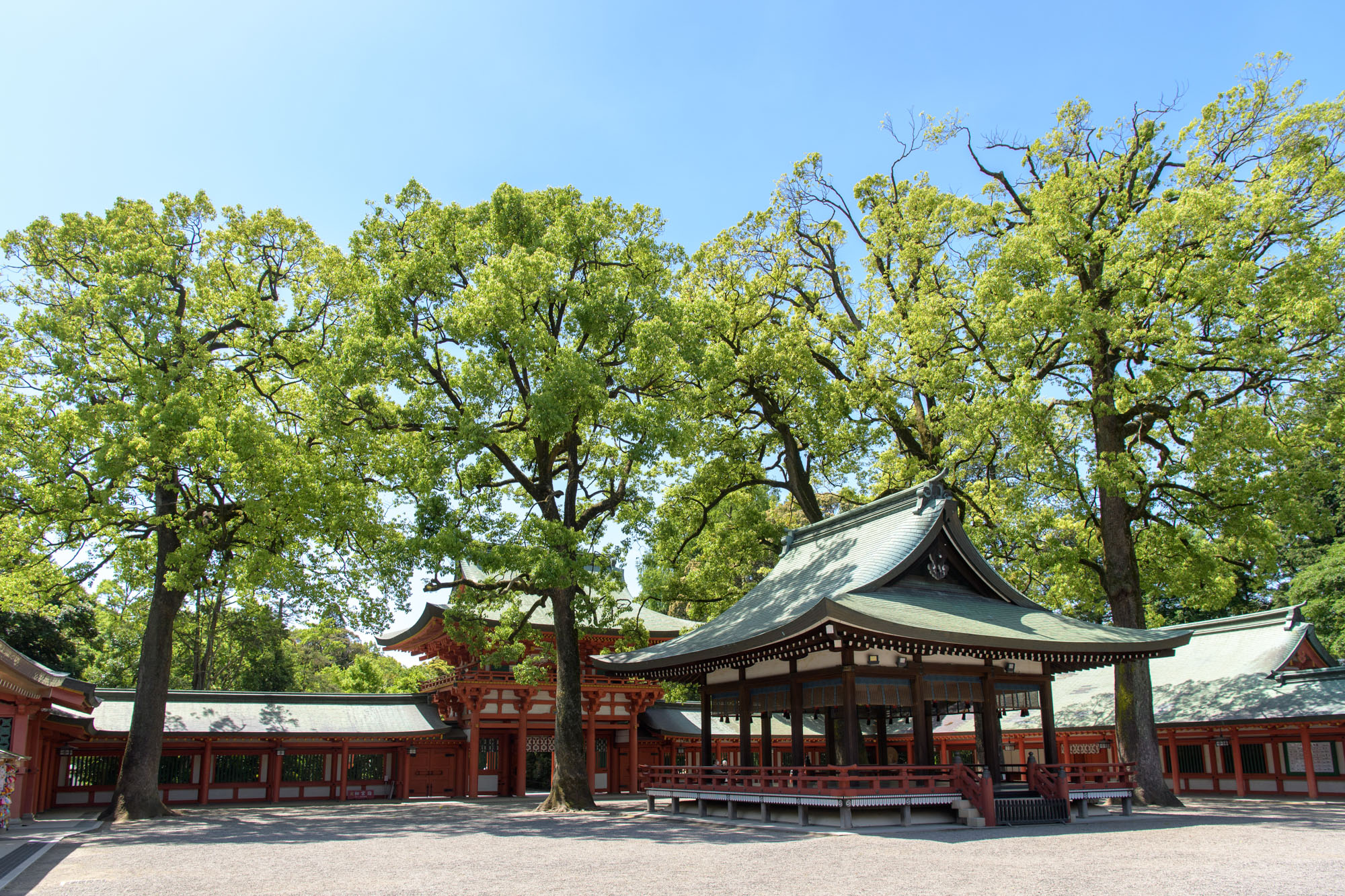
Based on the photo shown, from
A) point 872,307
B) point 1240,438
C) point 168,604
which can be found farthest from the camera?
point 872,307

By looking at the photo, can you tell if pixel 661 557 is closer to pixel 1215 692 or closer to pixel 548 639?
pixel 548 639

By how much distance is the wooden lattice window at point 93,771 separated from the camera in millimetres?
24000

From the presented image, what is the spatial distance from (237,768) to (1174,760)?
26.7m

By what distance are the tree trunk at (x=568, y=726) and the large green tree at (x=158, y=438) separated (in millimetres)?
4317

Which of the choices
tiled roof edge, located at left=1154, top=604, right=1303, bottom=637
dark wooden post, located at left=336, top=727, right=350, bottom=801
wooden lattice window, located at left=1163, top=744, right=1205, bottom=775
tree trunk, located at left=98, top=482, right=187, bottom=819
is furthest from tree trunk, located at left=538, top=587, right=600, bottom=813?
wooden lattice window, located at left=1163, top=744, right=1205, bottom=775

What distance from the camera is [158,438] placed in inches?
698

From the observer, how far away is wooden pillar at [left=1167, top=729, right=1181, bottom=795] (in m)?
23.9

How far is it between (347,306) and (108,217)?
5529mm

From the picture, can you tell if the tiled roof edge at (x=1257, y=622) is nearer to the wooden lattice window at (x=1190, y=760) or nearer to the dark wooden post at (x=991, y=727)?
the wooden lattice window at (x=1190, y=760)

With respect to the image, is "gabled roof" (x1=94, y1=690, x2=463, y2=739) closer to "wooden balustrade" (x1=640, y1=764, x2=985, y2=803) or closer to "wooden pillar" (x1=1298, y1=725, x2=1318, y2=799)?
"wooden balustrade" (x1=640, y1=764, x2=985, y2=803)

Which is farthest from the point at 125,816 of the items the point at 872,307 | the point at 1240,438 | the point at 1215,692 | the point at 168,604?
the point at 1215,692

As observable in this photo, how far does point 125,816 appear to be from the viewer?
18.5m

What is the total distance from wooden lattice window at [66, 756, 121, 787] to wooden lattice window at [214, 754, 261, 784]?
2540 mm

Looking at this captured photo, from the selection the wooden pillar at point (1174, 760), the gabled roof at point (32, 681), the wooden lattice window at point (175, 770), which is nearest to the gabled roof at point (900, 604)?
the wooden pillar at point (1174, 760)
